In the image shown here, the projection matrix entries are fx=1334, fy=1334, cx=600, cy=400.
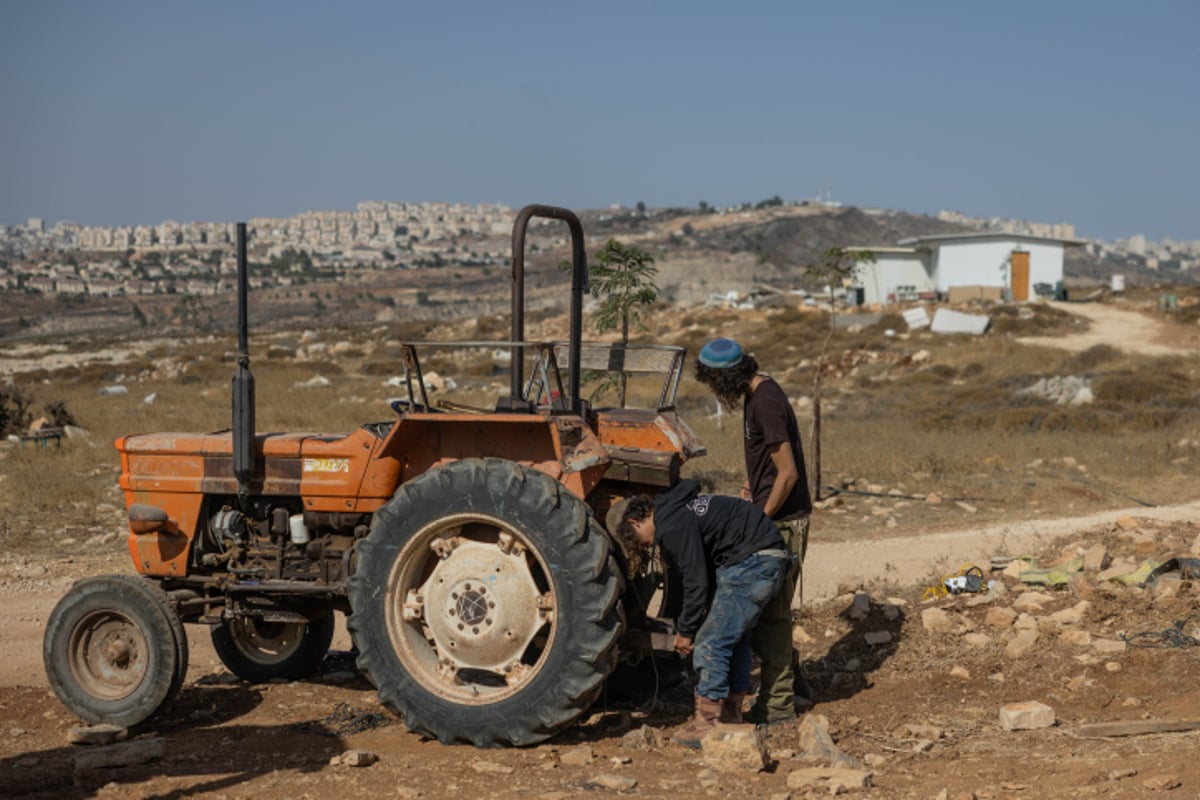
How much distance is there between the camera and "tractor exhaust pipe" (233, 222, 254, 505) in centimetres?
712

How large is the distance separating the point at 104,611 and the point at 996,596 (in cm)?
557

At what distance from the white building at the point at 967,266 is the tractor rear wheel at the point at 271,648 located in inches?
1897

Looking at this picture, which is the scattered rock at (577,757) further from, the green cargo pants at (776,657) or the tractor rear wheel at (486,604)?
the green cargo pants at (776,657)

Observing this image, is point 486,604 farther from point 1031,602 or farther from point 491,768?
point 1031,602

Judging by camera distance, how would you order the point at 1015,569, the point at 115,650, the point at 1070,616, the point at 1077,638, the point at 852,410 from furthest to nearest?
1. the point at 852,410
2. the point at 1015,569
3. the point at 1070,616
4. the point at 1077,638
5. the point at 115,650

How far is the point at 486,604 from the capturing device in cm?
657

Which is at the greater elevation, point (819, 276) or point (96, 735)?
point (819, 276)

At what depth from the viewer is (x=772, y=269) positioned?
102 m

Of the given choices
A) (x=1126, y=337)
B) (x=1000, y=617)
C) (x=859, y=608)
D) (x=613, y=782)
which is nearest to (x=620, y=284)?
(x=859, y=608)

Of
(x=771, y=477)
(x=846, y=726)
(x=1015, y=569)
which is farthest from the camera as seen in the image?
(x=1015, y=569)

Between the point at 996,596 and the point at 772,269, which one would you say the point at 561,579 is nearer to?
the point at 996,596

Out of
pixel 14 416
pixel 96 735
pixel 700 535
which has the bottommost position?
pixel 14 416

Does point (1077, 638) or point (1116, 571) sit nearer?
point (1077, 638)

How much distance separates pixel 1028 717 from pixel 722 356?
7.70 feet
